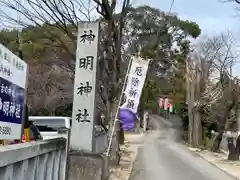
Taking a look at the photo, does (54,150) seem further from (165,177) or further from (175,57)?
(175,57)

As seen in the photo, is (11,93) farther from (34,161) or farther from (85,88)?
(85,88)

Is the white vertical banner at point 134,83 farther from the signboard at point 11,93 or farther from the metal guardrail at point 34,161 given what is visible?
the signboard at point 11,93

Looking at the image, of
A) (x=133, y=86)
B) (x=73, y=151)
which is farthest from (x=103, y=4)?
(x=73, y=151)

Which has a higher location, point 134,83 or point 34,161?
point 134,83

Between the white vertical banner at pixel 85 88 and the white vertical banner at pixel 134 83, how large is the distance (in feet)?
16.1

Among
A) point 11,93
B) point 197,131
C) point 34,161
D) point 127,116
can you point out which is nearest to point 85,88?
point 34,161

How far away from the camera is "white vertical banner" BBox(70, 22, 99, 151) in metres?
9.23

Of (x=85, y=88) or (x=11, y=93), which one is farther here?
(x=85, y=88)

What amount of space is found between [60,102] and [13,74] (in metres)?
32.7

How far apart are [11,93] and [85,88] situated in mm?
4802

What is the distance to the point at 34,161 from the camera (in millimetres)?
5641

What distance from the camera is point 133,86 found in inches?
568

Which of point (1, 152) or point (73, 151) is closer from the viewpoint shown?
point (1, 152)

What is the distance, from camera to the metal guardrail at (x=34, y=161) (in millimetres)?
4430
